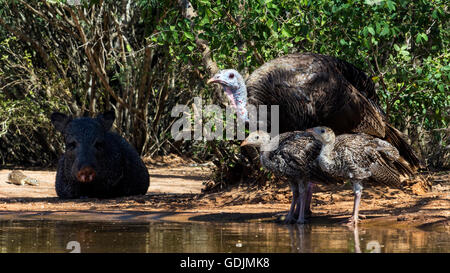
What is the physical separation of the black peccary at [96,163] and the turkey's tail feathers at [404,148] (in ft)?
14.1

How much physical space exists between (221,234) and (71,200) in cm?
472

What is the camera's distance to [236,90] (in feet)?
29.0

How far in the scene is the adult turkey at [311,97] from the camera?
8.64 metres

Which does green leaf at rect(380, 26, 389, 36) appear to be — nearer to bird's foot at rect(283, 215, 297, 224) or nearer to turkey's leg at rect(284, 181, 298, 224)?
turkey's leg at rect(284, 181, 298, 224)

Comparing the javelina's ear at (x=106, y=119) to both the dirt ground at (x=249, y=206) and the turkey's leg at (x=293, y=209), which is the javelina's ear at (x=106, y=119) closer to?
the dirt ground at (x=249, y=206)

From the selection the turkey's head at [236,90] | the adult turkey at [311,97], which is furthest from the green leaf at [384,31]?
the turkey's head at [236,90]

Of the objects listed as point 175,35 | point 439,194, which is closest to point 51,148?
point 175,35

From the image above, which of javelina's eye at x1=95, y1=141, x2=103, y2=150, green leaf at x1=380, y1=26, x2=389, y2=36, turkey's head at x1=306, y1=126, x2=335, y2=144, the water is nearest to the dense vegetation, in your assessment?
green leaf at x1=380, y1=26, x2=389, y2=36

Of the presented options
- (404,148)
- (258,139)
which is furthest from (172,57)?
(258,139)

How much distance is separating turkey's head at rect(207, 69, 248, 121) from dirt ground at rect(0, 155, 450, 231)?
1.33 meters

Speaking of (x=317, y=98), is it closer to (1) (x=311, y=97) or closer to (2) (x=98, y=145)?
(1) (x=311, y=97)

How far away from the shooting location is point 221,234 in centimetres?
650

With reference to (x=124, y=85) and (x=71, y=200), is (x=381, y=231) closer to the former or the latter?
(x=71, y=200)

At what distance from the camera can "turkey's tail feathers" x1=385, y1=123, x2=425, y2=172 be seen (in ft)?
29.0
